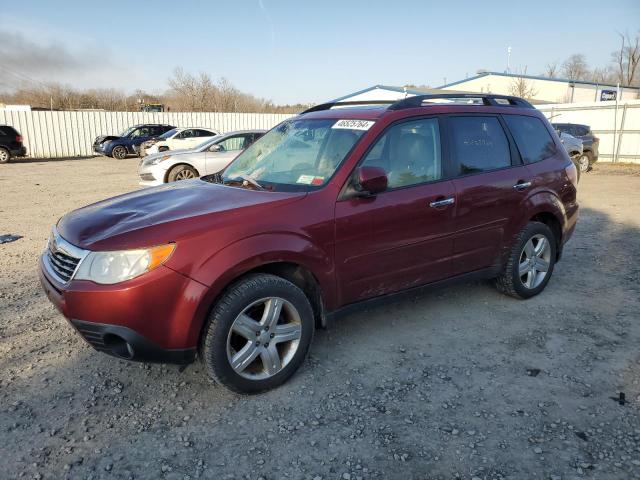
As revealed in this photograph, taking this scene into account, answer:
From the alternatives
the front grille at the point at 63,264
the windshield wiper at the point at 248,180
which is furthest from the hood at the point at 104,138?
the front grille at the point at 63,264

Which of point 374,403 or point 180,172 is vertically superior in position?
point 180,172

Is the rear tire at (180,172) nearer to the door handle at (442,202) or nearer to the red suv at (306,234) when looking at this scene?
the red suv at (306,234)

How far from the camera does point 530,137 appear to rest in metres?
4.71

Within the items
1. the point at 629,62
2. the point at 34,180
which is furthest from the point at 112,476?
the point at 629,62

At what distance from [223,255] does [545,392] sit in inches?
89.3

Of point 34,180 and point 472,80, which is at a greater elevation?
point 472,80

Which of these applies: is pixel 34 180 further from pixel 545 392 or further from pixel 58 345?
pixel 545 392

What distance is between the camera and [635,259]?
6195 millimetres

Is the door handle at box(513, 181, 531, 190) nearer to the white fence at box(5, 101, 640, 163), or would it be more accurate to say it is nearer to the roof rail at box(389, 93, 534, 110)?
the roof rail at box(389, 93, 534, 110)

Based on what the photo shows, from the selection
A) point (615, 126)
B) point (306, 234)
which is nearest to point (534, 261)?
point (306, 234)

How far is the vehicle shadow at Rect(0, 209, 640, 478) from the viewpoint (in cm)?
260

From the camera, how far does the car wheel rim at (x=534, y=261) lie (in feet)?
15.3

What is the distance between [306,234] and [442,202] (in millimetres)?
1257

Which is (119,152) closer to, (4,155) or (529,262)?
(4,155)
